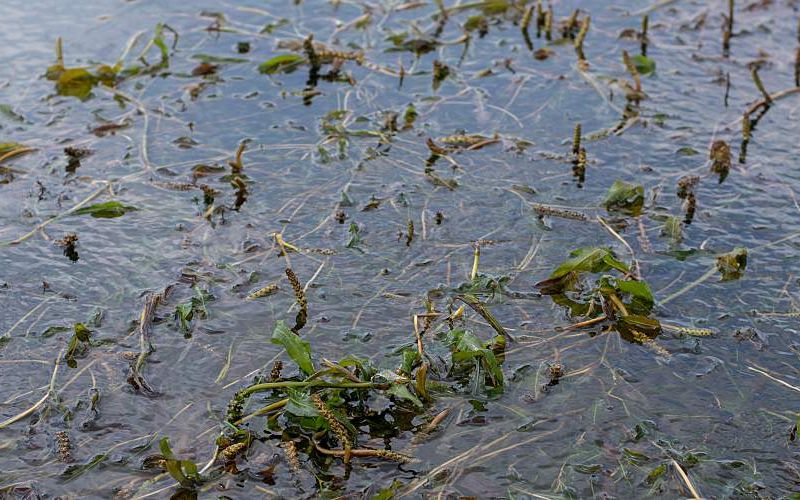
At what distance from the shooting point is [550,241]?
4422 mm

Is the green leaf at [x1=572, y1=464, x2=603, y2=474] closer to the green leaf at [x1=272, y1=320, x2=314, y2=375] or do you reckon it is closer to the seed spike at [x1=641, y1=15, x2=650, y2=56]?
the green leaf at [x1=272, y1=320, x2=314, y2=375]

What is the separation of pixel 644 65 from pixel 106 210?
3747 mm

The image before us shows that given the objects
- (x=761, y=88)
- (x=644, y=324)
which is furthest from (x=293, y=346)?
(x=761, y=88)

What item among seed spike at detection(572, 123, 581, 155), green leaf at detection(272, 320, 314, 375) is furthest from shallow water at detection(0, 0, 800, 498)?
green leaf at detection(272, 320, 314, 375)

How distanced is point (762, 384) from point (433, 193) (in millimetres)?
2042

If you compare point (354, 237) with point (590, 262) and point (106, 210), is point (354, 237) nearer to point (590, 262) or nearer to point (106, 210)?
point (590, 262)

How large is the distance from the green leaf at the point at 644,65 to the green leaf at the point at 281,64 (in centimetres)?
236

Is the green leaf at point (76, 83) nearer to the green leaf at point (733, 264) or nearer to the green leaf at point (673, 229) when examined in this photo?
the green leaf at point (673, 229)

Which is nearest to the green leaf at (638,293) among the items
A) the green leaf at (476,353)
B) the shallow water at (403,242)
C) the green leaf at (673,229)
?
the shallow water at (403,242)

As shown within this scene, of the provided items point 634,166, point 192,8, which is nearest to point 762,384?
point 634,166

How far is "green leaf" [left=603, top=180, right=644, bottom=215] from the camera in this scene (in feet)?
15.2

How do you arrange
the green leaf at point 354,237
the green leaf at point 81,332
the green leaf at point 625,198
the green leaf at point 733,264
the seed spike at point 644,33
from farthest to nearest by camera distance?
1. the seed spike at point 644,33
2. the green leaf at point 625,198
3. the green leaf at point 354,237
4. the green leaf at point 733,264
5. the green leaf at point 81,332

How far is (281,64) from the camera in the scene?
20.1 feet

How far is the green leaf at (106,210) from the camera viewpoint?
4.65m
